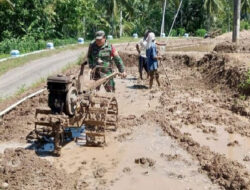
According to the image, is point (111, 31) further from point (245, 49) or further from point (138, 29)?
point (245, 49)

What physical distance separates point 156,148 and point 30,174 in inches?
103

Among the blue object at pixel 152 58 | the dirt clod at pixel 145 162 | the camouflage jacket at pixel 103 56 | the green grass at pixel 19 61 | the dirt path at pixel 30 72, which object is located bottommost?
the dirt clod at pixel 145 162

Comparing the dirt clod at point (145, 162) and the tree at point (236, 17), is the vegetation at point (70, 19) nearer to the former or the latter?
the tree at point (236, 17)

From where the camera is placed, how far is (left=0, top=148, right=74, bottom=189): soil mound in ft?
20.4

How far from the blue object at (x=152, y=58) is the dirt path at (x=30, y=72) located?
4.37 meters

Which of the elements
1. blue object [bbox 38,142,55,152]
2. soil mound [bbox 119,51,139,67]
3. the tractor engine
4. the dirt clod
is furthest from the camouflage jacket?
soil mound [bbox 119,51,139,67]

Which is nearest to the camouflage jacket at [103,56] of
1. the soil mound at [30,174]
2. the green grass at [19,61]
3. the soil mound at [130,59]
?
the soil mound at [30,174]

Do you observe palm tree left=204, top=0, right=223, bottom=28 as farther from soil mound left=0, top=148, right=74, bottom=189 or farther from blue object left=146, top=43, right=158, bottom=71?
soil mound left=0, top=148, right=74, bottom=189

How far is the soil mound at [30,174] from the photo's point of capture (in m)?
6.23

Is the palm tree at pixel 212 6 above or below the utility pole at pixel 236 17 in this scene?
above

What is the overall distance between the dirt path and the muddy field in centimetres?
269

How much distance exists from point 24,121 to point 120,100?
3.48 meters

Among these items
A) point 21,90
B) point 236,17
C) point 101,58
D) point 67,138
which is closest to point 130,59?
point 236,17

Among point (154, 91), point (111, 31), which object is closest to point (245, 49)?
point (154, 91)
